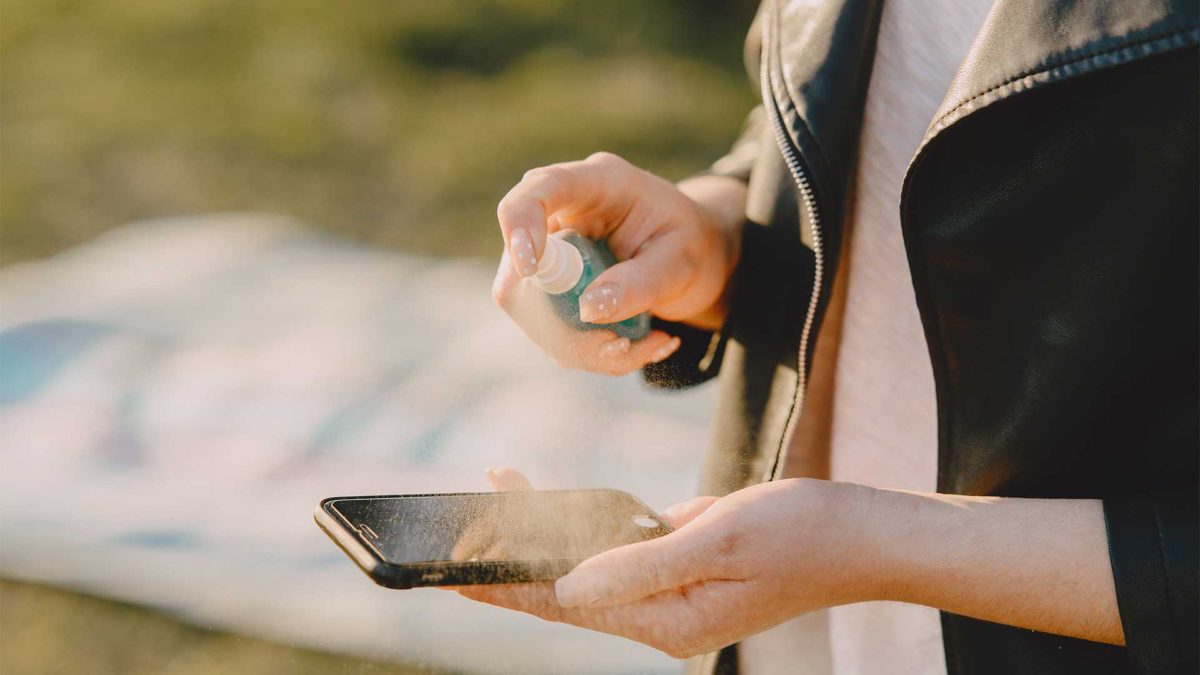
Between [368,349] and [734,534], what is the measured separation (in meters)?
2.86

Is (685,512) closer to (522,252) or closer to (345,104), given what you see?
(522,252)

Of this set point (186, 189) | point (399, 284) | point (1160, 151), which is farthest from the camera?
point (186, 189)

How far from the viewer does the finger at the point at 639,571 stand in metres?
1.05

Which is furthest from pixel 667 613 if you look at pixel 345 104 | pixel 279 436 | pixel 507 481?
pixel 345 104

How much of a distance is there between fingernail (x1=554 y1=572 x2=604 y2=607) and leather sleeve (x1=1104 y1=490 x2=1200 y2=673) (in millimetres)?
536

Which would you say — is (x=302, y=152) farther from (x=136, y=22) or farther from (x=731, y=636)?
(x=731, y=636)

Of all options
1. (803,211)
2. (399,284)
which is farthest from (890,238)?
(399,284)

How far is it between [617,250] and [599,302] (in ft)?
0.60

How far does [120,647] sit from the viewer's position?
276 cm

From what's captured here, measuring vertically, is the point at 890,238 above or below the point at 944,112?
below

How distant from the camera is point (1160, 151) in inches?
41.0

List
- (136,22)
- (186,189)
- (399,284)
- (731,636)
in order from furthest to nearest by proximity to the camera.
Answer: (136,22)
(186,189)
(399,284)
(731,636)

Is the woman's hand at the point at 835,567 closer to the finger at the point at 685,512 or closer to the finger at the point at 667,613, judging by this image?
the finger at the point at 667,613

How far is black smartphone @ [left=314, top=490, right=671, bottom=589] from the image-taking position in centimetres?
111
